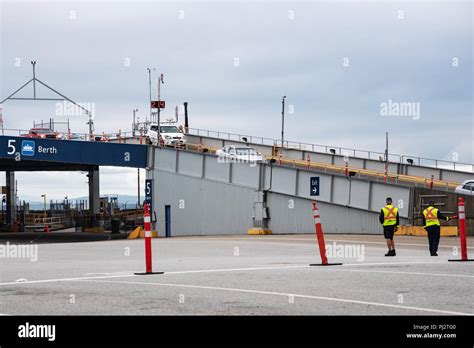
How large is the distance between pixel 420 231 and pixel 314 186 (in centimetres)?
848

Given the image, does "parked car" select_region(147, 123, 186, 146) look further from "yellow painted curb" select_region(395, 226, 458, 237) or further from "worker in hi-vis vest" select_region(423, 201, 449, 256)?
"worker in hi-vis vest" select_region(423, 201, 449, 256)

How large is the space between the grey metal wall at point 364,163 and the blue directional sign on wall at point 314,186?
11936 millimetres

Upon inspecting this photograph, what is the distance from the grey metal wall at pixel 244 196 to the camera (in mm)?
43594

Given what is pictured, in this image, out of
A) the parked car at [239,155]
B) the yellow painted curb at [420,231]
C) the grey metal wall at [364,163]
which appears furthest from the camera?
the grey metal wall at [364,163]

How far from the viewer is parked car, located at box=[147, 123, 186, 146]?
5692 cm

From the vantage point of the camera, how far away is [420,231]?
38.5 meters

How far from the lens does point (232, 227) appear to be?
1960 inches

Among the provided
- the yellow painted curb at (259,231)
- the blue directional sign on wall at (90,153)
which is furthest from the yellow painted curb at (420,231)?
the blue directional sign on wall at (90,153)

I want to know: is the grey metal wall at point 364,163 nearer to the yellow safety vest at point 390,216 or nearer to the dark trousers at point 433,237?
the dark trousers at point 433,237

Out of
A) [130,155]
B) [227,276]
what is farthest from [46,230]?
[227,276]

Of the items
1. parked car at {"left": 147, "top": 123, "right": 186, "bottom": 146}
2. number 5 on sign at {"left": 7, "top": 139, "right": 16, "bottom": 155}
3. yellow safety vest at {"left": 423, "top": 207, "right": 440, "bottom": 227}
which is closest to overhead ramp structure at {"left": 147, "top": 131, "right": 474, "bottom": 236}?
parked car at {"left": 147, "top": 123, "right": 186, "bottom": 146}

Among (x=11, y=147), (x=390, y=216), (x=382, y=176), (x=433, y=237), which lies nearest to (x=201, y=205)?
(x=382, y=176)

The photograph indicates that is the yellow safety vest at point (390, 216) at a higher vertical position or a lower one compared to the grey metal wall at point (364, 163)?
lower
